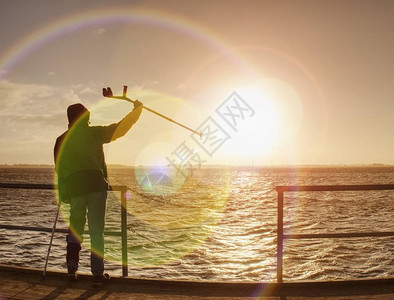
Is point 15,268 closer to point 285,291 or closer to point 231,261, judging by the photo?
point 285,291

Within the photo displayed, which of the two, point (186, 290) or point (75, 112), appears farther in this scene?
point (75, 112)

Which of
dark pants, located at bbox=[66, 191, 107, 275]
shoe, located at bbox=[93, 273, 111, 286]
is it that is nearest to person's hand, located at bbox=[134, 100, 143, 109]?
dark pants, located at bbox=[66, 191, 107, 275]

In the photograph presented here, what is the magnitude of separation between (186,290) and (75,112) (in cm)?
272

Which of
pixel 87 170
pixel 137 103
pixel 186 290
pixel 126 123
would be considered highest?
pixel 137 103

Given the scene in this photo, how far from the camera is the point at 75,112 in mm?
4824

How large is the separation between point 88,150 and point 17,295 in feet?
6.34

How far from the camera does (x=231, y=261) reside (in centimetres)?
1232

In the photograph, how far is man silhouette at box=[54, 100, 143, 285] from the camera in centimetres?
471

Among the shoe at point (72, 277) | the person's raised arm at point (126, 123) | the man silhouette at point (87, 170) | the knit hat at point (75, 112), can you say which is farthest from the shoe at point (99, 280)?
the knit hat at point (75, 112)

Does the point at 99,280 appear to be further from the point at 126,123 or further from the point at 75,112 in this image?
the point at 75,112

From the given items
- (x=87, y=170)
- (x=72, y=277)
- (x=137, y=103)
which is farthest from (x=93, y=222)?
(x=137, y=103)

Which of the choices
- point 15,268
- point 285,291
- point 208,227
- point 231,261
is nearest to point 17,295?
point 15,268

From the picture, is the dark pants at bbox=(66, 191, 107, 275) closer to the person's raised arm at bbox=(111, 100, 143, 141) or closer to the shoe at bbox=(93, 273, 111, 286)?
the shoe at bbox=(93, 273, 111, 286)

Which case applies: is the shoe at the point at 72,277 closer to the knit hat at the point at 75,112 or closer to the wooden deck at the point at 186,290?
the wooden deck at the point at 186,290
